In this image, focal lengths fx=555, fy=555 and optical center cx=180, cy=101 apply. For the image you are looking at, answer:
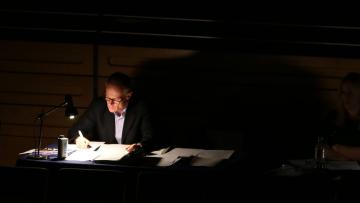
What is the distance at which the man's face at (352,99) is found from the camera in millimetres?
4891

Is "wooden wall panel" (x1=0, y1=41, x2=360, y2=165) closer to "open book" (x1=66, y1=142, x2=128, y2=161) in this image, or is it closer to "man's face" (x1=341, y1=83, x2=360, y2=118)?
"open book" (x1=66, y1=142, x2=128, y2=161)

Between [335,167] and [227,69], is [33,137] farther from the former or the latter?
[335,167]

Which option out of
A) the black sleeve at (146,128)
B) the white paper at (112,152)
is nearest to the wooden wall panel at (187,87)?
the black sleeve at (146,128)

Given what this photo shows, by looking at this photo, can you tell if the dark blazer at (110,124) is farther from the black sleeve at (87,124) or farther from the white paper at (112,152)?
the white paper at (112,152)

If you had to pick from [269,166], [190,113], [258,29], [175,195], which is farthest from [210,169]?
[258,29]

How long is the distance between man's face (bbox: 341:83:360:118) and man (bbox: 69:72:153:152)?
1.87 meters

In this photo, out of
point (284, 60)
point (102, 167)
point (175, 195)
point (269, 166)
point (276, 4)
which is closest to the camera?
point (175, 195)

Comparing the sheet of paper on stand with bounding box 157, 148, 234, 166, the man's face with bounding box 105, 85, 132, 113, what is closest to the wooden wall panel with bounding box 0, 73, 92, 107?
the man's face with bounding box 105, 85, 132, 113

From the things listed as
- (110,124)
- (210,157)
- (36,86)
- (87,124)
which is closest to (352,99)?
(210,157)

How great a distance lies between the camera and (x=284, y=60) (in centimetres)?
644

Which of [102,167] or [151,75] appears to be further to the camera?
[151,75]

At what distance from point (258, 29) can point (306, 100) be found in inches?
40.7

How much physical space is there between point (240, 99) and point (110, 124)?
1700 mm

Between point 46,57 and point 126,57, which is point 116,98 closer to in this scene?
point 126,57
